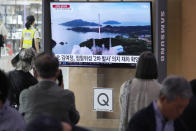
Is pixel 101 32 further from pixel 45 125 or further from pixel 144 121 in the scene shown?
A: pixel 45 125

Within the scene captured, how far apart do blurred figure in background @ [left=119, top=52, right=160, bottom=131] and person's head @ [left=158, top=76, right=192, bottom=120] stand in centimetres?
151

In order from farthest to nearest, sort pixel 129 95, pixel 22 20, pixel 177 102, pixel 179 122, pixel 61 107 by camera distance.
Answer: pixel 22 20
pixel 129 95
pixel 61 107
pixel 179 122
pixel 177 102

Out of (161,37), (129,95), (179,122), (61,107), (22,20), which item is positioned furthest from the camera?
(22,20)

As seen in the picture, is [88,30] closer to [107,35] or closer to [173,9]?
[107,35]

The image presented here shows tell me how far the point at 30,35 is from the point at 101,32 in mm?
2084

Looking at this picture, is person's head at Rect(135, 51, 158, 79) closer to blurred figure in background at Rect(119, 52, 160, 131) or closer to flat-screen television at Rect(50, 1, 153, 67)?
blurred figure in background at Rect(119, 52, 160, 131)

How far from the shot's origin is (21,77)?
5000mm

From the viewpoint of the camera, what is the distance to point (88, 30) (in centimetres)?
700

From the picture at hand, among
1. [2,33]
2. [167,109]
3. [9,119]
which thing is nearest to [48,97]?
[9,119]

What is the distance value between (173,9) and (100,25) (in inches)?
43.7

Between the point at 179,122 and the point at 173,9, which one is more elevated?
the point at 173,9

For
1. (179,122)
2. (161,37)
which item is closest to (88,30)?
(161,37)

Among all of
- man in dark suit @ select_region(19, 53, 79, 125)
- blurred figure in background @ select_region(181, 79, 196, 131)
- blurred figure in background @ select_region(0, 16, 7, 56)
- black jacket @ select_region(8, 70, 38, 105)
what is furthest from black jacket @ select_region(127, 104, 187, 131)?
blurred figure in background @ select_region(0, 16, 7, 56)

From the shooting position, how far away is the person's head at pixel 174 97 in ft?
8.72
